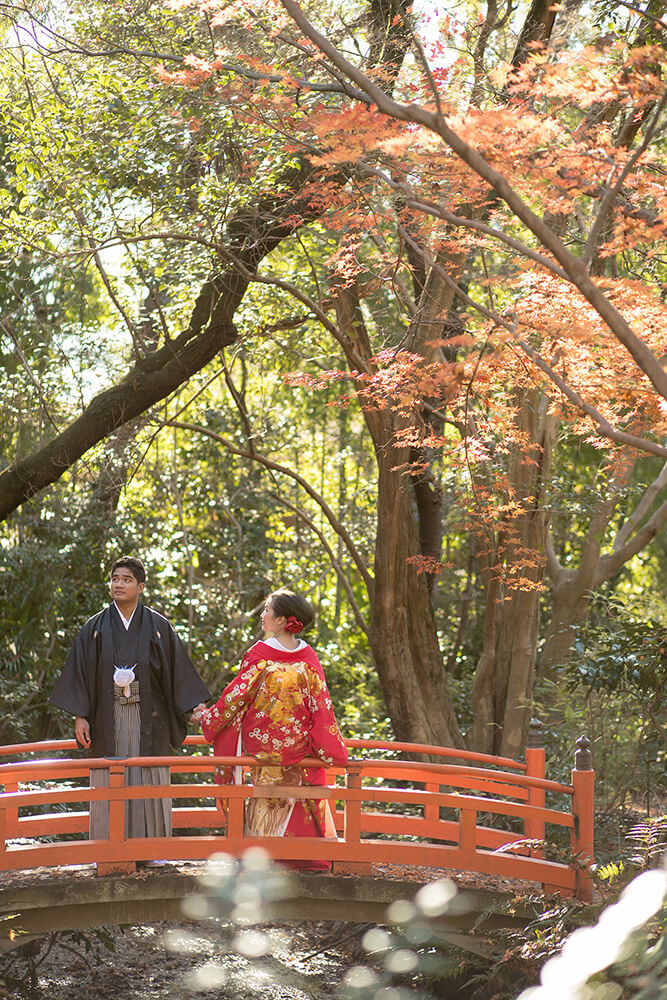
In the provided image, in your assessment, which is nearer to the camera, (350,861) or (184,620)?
(350,861)

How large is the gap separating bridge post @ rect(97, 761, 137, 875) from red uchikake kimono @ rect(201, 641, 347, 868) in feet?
1.46

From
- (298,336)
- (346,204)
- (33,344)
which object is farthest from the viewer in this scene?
(298,336)

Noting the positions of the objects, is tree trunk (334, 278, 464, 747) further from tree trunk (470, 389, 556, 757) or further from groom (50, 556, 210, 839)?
groom (50, 556, 210, 839)

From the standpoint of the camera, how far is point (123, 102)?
284 inches

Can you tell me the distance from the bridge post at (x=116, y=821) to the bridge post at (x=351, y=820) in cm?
98

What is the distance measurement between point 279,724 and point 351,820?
579mm

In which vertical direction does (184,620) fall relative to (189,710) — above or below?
above

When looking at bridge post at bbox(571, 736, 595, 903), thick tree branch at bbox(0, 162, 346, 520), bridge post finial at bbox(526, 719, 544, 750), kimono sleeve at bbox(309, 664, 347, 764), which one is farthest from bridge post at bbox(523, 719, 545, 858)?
thick tree branch at bbox(0, 162, 346, 520)

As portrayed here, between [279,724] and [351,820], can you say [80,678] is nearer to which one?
[279,724]

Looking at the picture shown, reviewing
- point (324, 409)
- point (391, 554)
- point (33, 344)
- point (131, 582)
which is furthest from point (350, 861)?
point (324, 409)

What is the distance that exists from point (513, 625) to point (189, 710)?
11.7ft

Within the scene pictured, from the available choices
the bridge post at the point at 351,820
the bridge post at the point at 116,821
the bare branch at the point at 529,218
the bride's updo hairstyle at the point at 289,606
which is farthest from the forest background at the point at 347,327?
the bridge post at the point at 116,821

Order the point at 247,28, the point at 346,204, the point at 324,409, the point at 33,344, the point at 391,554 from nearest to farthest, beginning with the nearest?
the point at 346,204, the point at 247,28, the point at 391,554, the point at 33,344, the point at 324,409

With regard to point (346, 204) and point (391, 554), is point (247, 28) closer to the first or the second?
point (346, 204)
